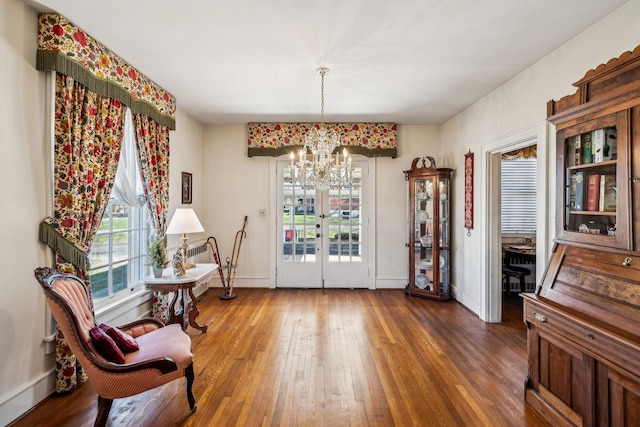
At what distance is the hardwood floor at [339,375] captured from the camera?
2127 mm

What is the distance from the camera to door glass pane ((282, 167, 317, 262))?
536 centimetres

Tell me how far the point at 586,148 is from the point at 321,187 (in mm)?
2130

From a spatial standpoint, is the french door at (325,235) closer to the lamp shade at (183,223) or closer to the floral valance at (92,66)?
the lamp shade at (183,223)

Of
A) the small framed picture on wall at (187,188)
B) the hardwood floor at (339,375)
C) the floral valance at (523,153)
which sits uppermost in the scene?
the floral valance at (523,153)

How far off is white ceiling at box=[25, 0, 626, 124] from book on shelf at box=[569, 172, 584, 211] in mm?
1195

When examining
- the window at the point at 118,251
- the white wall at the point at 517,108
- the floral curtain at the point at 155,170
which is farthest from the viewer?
the floral curtain at the point at 155,170

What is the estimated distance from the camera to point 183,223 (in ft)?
11.4

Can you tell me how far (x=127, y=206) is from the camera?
11.1 feet

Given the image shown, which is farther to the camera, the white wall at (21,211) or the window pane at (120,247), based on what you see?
Answer: the window pane at (120,247)

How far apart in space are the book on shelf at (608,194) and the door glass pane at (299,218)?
12.7 feet

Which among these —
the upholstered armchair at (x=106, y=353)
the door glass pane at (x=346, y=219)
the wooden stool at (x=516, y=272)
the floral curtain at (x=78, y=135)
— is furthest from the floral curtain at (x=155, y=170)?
the wooden stool at (x=516, y=272)

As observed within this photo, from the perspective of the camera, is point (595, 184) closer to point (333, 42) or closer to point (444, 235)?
point (333, 42)

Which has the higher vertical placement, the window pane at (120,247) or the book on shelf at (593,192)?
the book on shelf at (593,192)

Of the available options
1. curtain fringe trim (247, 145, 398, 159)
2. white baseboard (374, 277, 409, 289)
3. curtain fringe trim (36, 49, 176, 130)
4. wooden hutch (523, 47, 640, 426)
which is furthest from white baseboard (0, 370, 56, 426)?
white baseboard (374, 277, 409, 289)
